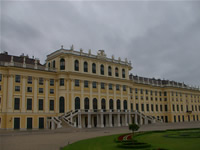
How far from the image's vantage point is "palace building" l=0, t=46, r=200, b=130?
153 feet

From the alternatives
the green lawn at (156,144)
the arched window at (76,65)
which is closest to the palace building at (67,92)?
the arched window at (76,65)

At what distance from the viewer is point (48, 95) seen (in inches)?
2029

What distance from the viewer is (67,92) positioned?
5269 cm

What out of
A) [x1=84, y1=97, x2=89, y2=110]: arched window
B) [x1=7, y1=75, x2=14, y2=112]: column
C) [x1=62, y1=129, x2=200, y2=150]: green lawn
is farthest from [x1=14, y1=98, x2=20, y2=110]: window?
[x1=62, y1=129, x2=200, y2=150]: green lawn

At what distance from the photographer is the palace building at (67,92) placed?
4662 cm

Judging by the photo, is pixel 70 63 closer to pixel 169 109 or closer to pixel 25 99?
pixel 25 99

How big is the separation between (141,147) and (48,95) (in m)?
35.9

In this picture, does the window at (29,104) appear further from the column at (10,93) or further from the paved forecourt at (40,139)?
the paved forecourt at (40,139)

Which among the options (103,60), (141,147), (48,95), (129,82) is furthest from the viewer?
(129,82)

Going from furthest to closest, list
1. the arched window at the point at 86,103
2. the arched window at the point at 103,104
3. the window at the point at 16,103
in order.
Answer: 1. the arched window at the point at 103,104
2. the arched window at the point at 86,103
3. the window at the point at 16,103

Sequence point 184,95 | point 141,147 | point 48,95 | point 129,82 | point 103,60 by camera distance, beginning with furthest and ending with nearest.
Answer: point 184,95 → point 129,82 → point 103,60 → point 48,95 → point 141,147

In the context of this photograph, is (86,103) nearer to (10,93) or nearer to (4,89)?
(10,93)

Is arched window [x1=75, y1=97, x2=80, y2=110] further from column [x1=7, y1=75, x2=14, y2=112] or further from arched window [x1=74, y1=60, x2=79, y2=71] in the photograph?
column [x1=7, y1=75, x2=14, y2=112]

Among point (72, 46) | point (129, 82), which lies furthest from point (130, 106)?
point (72, 46)
